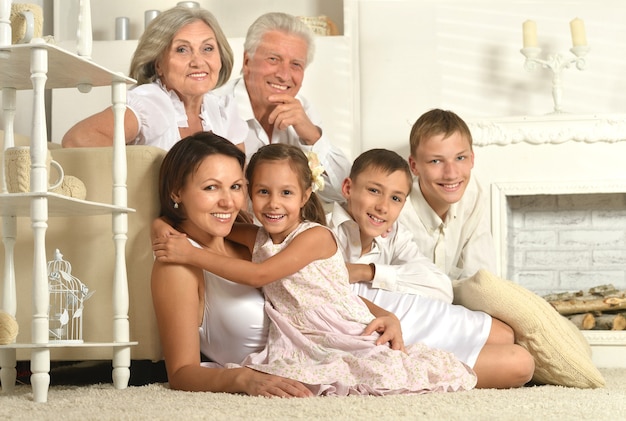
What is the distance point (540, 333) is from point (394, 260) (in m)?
0.48

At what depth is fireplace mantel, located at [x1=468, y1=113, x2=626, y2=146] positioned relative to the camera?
3.71 metres

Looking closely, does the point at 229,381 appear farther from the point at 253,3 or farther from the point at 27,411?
the point at 253,3

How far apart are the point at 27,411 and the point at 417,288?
107 cm

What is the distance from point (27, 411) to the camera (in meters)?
1.78

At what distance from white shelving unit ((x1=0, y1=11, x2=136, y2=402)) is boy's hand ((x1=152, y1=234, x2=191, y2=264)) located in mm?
106

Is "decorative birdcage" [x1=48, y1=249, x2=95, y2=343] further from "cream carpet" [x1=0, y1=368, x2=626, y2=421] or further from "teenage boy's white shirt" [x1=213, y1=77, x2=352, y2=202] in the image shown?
"teenage boy's white shirt" [x1=213, y1=77, x2=352, y2=202]

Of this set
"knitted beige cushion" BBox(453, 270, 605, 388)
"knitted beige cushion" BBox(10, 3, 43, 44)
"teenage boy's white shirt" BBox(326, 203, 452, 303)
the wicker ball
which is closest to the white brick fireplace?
"teenage boy's white shirt" BBox(326, 203, 452, 303)

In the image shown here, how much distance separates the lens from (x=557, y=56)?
395cm

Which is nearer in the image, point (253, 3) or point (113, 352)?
point (113, 352)

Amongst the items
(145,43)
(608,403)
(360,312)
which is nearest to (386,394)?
(360,312)

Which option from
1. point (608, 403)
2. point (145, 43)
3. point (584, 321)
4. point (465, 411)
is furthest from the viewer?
point (584, 321)

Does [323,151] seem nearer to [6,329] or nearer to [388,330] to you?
[388,330]

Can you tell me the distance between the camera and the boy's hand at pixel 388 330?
2.09 meters

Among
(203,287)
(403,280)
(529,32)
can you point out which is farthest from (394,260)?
(529,32)
